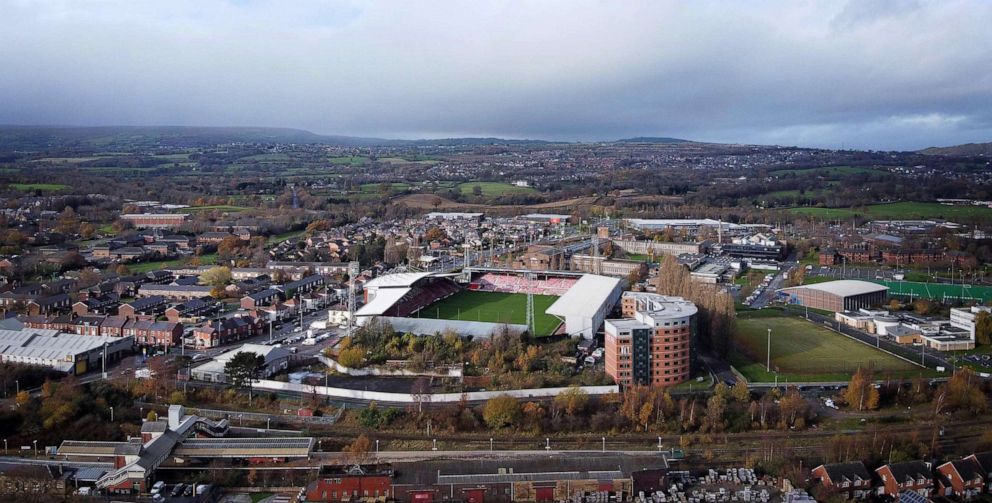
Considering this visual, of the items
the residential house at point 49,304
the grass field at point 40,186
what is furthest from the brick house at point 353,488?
the grass field at point 40,186

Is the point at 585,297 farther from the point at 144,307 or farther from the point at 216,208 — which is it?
the point at 216,208

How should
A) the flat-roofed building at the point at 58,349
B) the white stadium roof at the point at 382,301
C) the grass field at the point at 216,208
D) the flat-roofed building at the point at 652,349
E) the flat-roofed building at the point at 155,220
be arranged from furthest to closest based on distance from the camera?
1. the grass field at the point at 216,208
2. the flat-roofed building at the point at 155,220
3. the white stadium roof at the point at 382,301
4. the flat-roofed building at the point at 58,349
5. the flat-roofed building at the point at 652,349

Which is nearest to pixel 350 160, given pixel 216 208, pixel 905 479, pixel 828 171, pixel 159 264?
pixel 216 208

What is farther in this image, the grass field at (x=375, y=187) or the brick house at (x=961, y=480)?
the grass field at (x=375, y=187)

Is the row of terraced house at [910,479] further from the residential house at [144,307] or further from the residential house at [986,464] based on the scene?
the residential house at [144,307]

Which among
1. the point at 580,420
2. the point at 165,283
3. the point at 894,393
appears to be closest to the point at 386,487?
the point at 580,420

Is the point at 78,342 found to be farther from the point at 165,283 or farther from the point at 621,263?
the point at 621,263
